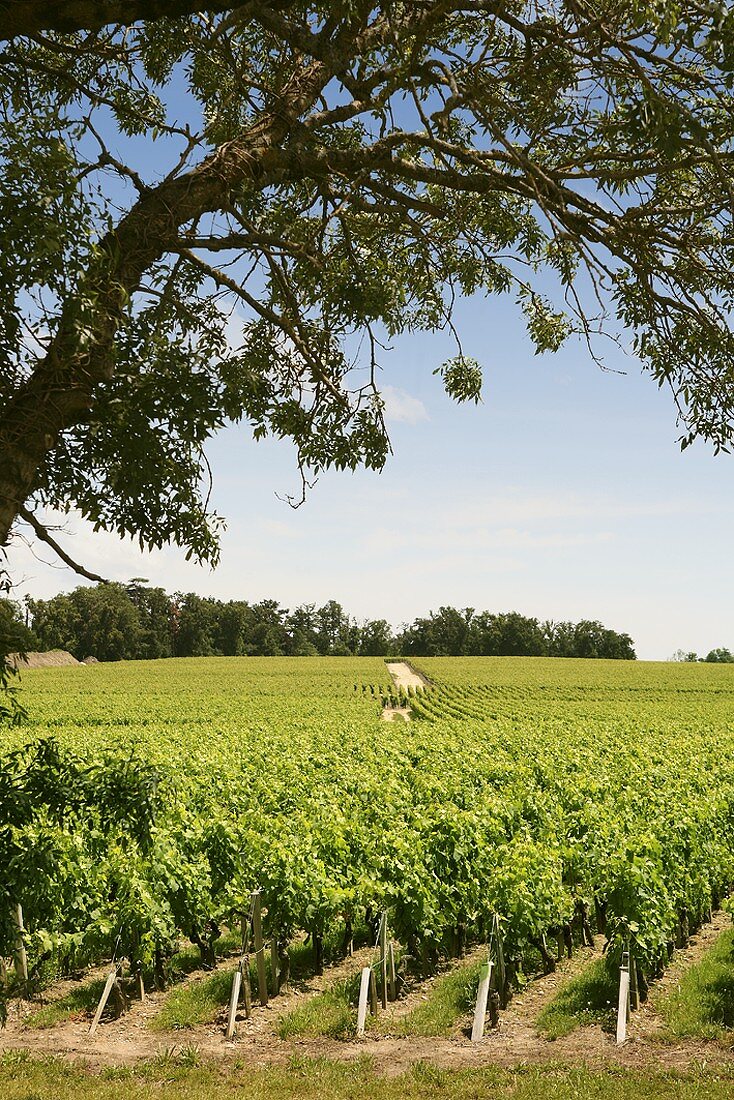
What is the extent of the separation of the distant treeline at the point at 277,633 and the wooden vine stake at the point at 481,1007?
10266 cm

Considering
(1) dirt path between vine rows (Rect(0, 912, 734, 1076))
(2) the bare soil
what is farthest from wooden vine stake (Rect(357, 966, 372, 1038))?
(2) the bare soil

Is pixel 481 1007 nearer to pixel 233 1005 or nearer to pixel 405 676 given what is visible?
pixel 233 1005

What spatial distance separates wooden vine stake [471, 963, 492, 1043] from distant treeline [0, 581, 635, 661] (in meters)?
103

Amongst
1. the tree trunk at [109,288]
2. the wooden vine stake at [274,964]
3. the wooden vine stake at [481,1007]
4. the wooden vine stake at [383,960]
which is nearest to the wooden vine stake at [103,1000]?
the wooden vine stake at [274,964]

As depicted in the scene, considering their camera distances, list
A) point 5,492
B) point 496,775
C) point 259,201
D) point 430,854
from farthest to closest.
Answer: point 496,775 < point 430,854 < point 259,201 < point 5,492

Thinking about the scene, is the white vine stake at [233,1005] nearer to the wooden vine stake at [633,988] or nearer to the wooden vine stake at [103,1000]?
the wooden vine stake at [103,1000]

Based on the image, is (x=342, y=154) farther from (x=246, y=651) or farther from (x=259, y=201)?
(x=246, y=651)

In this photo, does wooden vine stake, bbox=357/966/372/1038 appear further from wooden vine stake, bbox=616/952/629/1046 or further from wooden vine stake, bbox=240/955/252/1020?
wooden vine stake, bbox=616/952/629/1046

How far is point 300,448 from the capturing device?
771 cm

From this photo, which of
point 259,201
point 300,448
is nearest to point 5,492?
point 300,448

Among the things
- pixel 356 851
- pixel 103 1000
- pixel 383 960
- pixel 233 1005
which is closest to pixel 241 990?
pixel 233 1005

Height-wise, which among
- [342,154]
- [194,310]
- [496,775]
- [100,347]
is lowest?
[496,775]

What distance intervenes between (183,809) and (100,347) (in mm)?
9480

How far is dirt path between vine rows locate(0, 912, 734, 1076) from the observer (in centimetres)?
862
